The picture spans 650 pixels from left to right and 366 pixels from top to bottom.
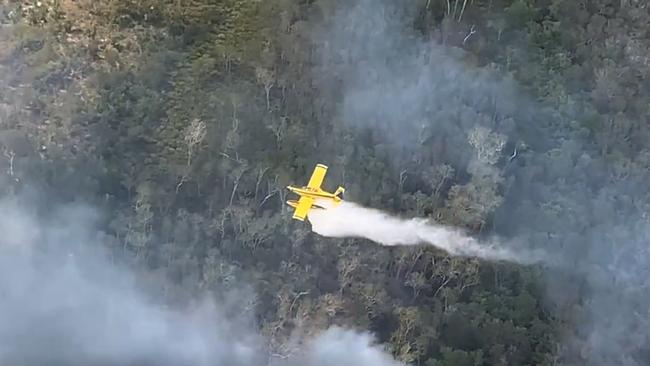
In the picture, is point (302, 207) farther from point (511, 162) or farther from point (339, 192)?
point (511, 162)

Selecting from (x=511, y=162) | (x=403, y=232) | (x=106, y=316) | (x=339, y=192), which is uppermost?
(x=339, y=192)

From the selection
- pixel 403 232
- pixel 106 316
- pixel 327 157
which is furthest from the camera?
pixel 327 157

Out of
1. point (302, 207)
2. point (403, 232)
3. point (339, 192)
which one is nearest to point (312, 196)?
point (302, 207)

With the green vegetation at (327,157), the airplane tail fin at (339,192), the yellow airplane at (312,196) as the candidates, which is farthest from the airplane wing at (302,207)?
the green vegetation at (327,157)

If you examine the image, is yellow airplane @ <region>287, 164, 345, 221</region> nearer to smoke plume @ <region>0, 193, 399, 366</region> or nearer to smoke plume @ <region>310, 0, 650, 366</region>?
smoke plume @ <region>310, 0, 650, 366</region>

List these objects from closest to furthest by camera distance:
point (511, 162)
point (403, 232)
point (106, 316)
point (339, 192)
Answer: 1. point (106, 316)
2. point (339, 192)
3. point (403, 232)
4. point (511, 162)

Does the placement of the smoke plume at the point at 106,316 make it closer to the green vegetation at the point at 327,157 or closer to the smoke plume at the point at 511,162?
the green vegetation at the point at 327,157
